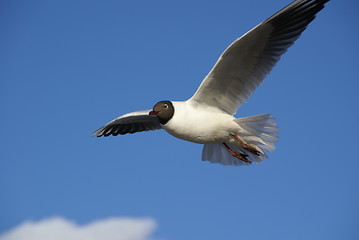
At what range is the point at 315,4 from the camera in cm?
518

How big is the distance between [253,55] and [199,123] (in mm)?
1044

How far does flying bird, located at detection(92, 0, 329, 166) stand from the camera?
5.20 metres

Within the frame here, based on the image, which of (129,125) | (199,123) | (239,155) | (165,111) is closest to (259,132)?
(239,155)

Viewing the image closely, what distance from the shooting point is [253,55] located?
17.5 feet

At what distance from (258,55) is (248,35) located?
0.41m

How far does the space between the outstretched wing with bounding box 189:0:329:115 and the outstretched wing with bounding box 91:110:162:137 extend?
153 cm

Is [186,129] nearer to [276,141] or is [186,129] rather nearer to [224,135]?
[224,135]

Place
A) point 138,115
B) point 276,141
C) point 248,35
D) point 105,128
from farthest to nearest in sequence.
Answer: point 105,128 < point 138,115 < point 276,141 < point 248,35

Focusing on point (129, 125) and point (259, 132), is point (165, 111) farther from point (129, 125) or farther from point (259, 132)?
point (129, 125)

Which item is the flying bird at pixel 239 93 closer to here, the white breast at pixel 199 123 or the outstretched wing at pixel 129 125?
the white breast at pixel 199 123

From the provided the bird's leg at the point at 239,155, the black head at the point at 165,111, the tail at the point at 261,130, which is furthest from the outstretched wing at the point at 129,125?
the tail at the point at 261,130

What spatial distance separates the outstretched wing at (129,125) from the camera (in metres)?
6.82

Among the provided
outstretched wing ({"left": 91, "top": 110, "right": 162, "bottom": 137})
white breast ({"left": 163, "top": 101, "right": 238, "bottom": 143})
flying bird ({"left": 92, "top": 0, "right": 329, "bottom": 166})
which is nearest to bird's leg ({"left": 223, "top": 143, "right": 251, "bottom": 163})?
flying bird ({"left": 92, "top": 0, "right": 329, "bottom": 166})

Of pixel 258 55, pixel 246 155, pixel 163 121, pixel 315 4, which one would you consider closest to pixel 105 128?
pixel 163 121
